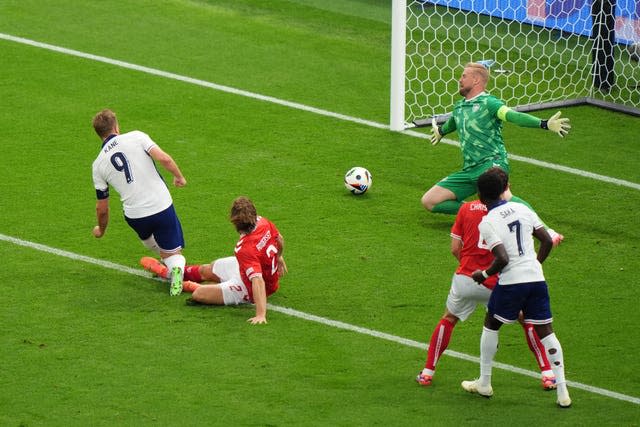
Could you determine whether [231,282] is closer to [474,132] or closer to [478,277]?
[478,277]

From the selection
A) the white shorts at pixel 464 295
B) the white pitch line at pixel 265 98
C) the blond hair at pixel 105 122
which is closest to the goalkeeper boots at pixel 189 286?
the blond hair at pixel 105 122

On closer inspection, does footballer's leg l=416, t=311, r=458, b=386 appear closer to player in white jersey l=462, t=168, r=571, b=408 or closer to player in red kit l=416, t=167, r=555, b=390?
player in red kit l=416, t=167, r=555, b=390

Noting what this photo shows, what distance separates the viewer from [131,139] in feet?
34.1

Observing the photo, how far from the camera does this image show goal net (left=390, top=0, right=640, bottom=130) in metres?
16.2

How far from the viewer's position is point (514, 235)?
8.30 m

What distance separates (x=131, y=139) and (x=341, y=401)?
3033mm

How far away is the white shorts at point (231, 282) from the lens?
33.3ft

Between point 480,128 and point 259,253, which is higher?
point 480,128

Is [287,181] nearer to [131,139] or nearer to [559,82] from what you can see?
[131,139]

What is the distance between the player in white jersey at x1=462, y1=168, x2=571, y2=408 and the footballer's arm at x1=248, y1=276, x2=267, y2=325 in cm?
200

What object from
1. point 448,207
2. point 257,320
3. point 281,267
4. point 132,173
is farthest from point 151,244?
point 448,207

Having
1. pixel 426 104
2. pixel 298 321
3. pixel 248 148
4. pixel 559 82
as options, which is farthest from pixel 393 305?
pixel 559 82

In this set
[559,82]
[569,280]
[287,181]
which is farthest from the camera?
[559,82]

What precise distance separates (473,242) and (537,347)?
0.86 m
